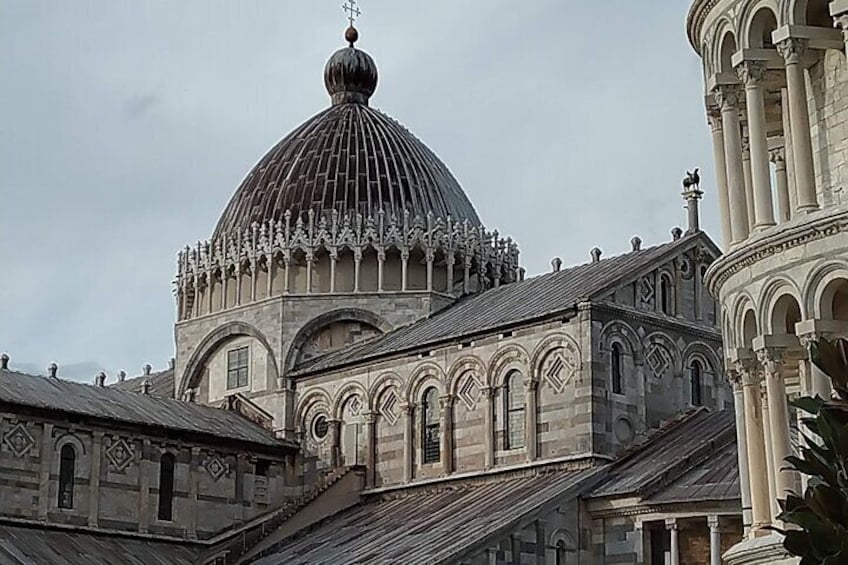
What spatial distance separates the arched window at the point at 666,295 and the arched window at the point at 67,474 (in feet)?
46.0

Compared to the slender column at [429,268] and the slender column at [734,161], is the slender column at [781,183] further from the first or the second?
the slender column at [429,268]

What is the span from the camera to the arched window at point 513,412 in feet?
121

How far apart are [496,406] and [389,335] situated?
563 centimetres

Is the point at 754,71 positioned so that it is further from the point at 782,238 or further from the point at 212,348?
the point at 212,348

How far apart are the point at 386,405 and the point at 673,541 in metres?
10.2

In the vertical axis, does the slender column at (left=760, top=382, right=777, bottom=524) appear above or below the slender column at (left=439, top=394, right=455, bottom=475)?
below

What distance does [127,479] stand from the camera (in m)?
38.8

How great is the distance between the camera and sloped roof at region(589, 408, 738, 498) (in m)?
33.2

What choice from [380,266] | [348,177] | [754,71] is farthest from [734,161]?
[348,177]

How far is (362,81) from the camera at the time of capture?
160ft

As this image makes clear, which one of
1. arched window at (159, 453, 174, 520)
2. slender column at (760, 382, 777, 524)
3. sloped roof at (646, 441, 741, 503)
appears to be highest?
arched window at (159, 453, 174, 520)

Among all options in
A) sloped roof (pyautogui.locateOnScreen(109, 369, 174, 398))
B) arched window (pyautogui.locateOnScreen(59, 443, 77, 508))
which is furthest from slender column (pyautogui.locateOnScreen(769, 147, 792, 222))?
sloped roof (pyautogui.locateOnScreen(109, 369, 174, 398))

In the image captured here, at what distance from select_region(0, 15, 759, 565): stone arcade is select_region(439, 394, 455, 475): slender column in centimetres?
5

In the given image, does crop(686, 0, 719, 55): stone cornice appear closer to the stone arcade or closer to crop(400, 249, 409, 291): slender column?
the stone arcade
